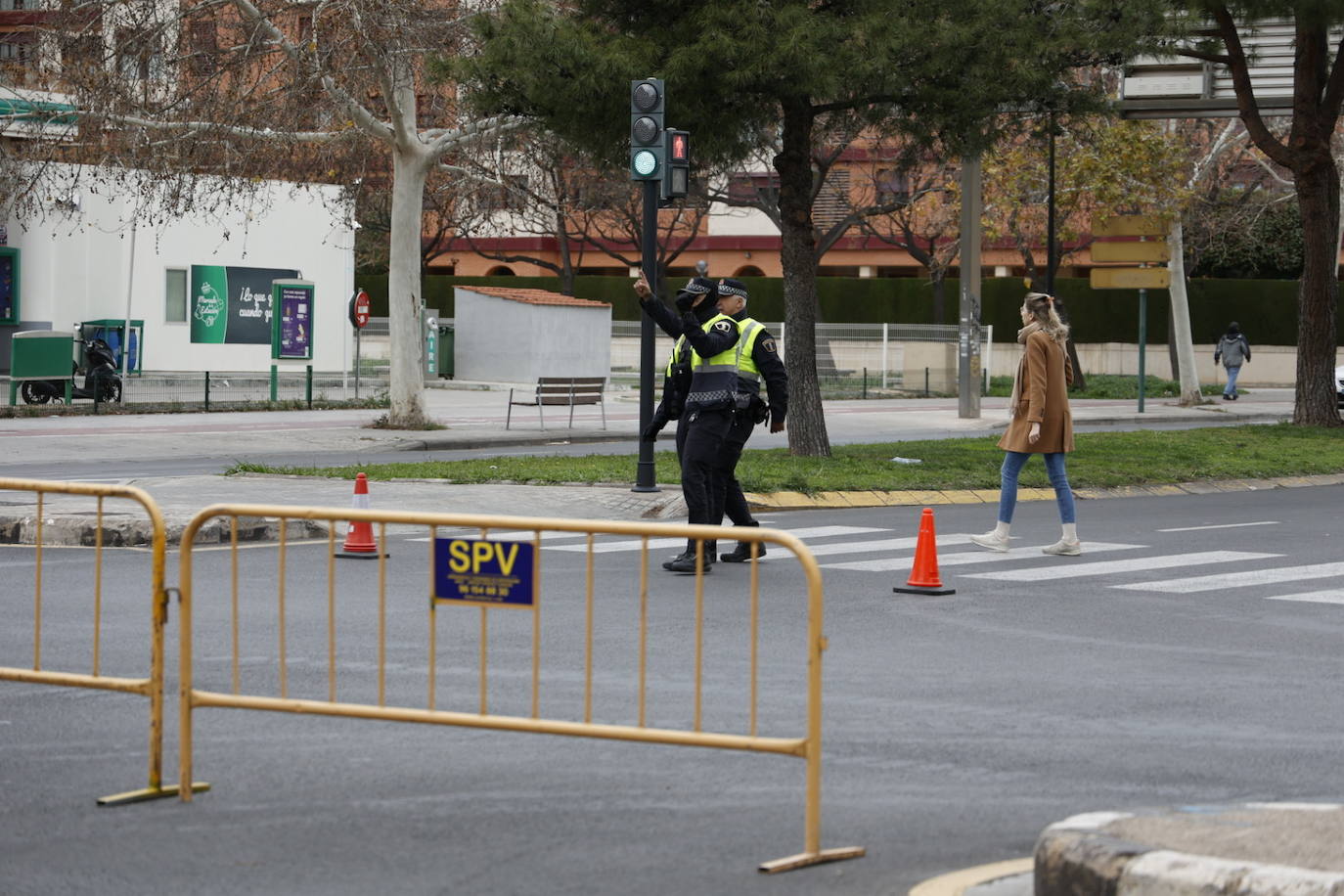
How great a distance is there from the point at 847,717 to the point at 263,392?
2971 centimetres

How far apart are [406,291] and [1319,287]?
12.9 m

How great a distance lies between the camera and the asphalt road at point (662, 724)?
5750 millimetres

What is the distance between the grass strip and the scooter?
1171 cm

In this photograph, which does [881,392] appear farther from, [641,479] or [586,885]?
[586,885]

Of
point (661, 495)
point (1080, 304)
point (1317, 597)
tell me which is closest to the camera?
point (1317, 597)

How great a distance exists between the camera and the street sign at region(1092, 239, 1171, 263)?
1367 inches

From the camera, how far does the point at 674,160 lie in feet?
55.1

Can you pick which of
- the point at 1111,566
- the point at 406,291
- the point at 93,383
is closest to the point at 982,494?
the point at 1111,566

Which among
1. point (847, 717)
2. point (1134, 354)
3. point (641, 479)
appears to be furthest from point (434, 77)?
point (1134, 354)

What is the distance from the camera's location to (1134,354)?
176 feet

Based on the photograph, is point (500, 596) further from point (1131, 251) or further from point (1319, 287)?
point (1131, 251)

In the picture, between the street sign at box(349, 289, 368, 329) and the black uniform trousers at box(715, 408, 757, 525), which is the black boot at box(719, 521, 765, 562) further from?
the street sign at box(349, 289, 368, 329)

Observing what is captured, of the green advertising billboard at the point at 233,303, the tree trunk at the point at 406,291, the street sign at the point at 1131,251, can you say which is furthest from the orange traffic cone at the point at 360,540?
the green advertising billboard at the point at 233,303

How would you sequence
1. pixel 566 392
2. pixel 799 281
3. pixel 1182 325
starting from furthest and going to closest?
pixel 1182 325 → pixel 566 392 → pixel 799 281
